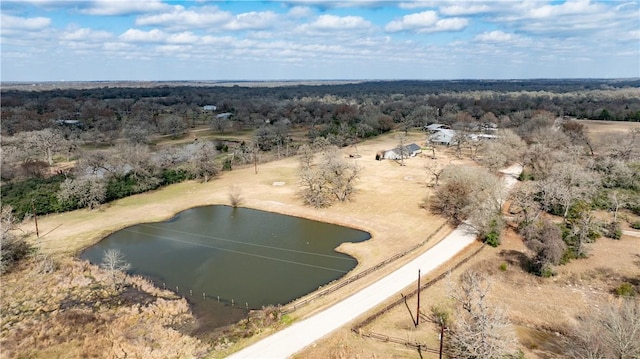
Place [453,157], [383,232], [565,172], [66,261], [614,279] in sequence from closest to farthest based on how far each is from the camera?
1. [614,279]
2. [66,261]
3. [383,232]
4. [565,172]
5. [453,157]

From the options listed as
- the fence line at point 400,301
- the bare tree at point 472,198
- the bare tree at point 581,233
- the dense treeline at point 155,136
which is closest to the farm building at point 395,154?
the dense treeline at point 155,136

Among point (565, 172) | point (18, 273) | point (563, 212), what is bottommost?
point (18, 273)

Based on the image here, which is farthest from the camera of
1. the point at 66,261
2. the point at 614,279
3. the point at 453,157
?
the point at 453,157

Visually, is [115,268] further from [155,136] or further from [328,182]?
[155,136]

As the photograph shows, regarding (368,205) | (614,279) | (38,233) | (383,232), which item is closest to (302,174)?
(368,205)

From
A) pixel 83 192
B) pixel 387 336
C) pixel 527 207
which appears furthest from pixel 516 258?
pixel 83 192

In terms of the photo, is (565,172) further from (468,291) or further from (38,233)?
(38,233)

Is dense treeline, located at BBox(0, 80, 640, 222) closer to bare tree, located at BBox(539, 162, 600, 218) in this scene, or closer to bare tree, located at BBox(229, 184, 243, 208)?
bare tree, located at BBox(229, 184, 243, 208)

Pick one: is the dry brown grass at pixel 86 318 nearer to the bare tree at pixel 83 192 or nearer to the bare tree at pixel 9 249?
the bare tree at pixel 9 249
